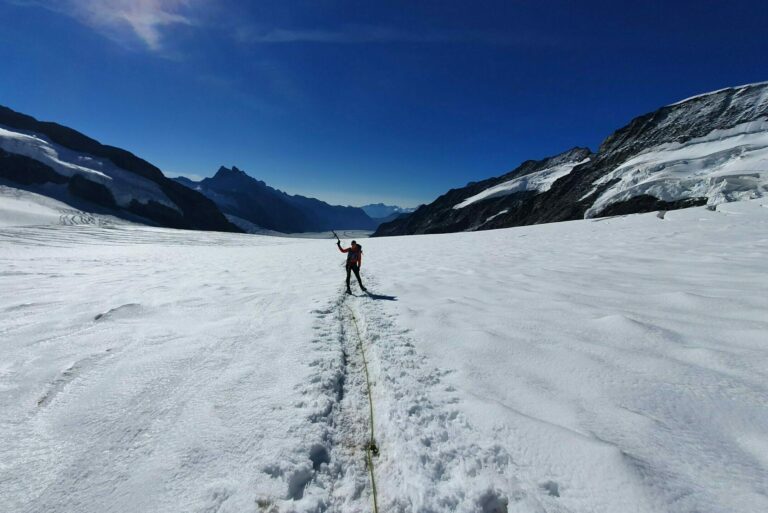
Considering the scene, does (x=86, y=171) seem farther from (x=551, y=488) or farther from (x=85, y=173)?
(x=551, y=488)

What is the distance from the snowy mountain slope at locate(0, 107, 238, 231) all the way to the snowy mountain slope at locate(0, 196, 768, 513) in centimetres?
11151

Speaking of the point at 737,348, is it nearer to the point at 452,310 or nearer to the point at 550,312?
the point at 550,312

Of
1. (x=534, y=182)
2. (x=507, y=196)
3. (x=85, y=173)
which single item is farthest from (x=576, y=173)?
(x=85, y=173)

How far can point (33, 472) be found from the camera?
120 inches

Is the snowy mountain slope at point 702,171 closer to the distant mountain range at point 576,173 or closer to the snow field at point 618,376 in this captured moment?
the distant mountain range at point 576,173

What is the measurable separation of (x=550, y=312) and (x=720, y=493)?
15.2 ft

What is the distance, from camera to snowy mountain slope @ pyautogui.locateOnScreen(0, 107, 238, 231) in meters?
90.5

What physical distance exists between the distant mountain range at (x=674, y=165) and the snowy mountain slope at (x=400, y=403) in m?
42.2

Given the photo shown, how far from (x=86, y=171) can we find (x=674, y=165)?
13860 cm

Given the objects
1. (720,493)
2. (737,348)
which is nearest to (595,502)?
(720,493)

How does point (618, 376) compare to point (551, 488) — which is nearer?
point (551, 488)

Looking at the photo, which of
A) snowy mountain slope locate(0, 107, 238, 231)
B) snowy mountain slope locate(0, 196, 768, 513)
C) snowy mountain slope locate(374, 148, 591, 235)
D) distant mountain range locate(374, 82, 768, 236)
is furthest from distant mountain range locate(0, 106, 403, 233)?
distant mountain range locate(374, 82, 768, 236)

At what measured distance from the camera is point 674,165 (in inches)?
2159

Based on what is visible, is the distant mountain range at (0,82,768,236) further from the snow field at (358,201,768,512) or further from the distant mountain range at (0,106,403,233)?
the snow field at (358,201,768,512)
